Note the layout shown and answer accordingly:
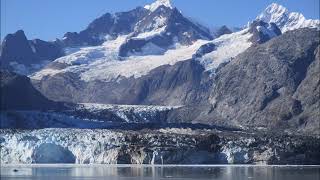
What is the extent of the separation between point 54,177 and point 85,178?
251 inches

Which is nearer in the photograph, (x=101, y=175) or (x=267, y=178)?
(x=267, y=178)

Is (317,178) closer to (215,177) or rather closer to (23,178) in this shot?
(215,177)

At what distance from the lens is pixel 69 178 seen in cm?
14988

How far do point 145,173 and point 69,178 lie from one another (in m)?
24.3

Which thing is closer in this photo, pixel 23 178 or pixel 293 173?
pixel 23 178

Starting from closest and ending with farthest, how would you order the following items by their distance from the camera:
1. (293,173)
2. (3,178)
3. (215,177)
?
(3,178)
(215,177)
(293,173)

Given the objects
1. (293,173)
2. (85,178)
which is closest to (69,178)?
(85,178)

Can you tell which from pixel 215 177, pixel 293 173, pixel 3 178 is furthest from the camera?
pixel 293 173

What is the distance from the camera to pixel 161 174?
166 metres

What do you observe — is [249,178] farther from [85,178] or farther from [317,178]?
[85,178]

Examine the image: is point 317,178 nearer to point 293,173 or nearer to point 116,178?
point 293,173

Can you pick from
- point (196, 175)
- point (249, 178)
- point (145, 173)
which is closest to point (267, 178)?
point (249, 178)

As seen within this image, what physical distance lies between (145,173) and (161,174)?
5.59m

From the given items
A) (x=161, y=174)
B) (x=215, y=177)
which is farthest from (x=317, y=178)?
(x=161, y=174)
